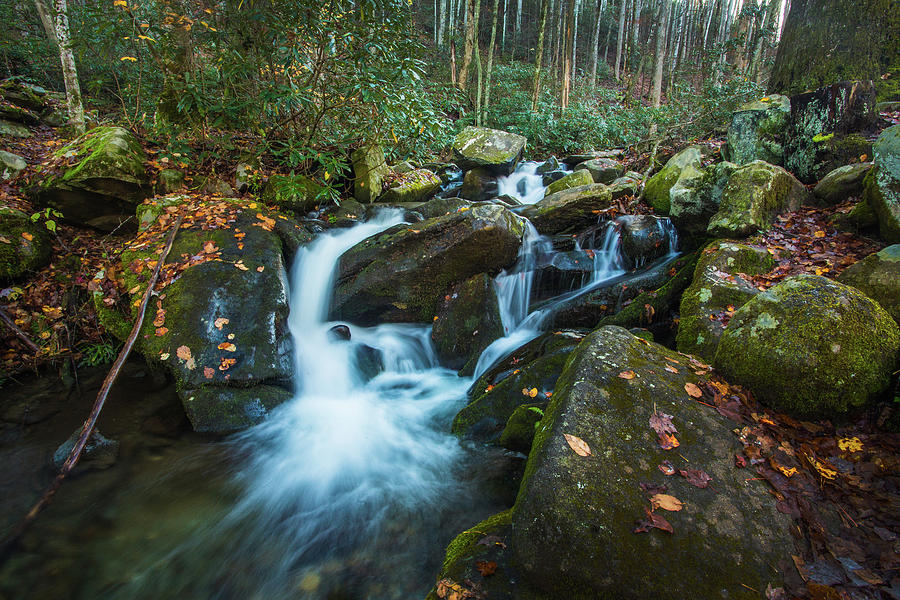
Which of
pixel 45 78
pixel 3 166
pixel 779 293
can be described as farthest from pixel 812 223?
pixel 45 78

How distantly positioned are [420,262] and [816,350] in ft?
14.5

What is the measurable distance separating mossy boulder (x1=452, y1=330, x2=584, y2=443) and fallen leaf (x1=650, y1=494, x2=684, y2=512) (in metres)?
1.67

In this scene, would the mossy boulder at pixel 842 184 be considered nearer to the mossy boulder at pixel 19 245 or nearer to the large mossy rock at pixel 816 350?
the large mossy rock at pixel 816 350

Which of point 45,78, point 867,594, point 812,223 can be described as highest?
point 45,78

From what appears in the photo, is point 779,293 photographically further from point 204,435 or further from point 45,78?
point 45,78

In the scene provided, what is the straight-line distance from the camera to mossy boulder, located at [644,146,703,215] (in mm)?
6746

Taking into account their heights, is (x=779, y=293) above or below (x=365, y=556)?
above

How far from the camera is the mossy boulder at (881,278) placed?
2.80 metres

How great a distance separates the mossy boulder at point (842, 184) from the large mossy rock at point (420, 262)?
Result: 3.75 meters

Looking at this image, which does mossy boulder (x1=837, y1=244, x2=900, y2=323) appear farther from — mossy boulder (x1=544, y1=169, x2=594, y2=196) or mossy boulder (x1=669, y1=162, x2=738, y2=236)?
mossy boulder (x1=544, y1=169, x2=594, y2=196)

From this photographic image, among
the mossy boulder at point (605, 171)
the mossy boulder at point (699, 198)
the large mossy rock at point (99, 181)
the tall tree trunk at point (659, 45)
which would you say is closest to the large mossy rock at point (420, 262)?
the mossy boulder at point (699, 198)

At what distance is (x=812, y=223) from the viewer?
14.6ft

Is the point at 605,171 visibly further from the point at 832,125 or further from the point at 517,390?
the point at 517,390

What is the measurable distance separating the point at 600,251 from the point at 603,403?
4.48 meters
